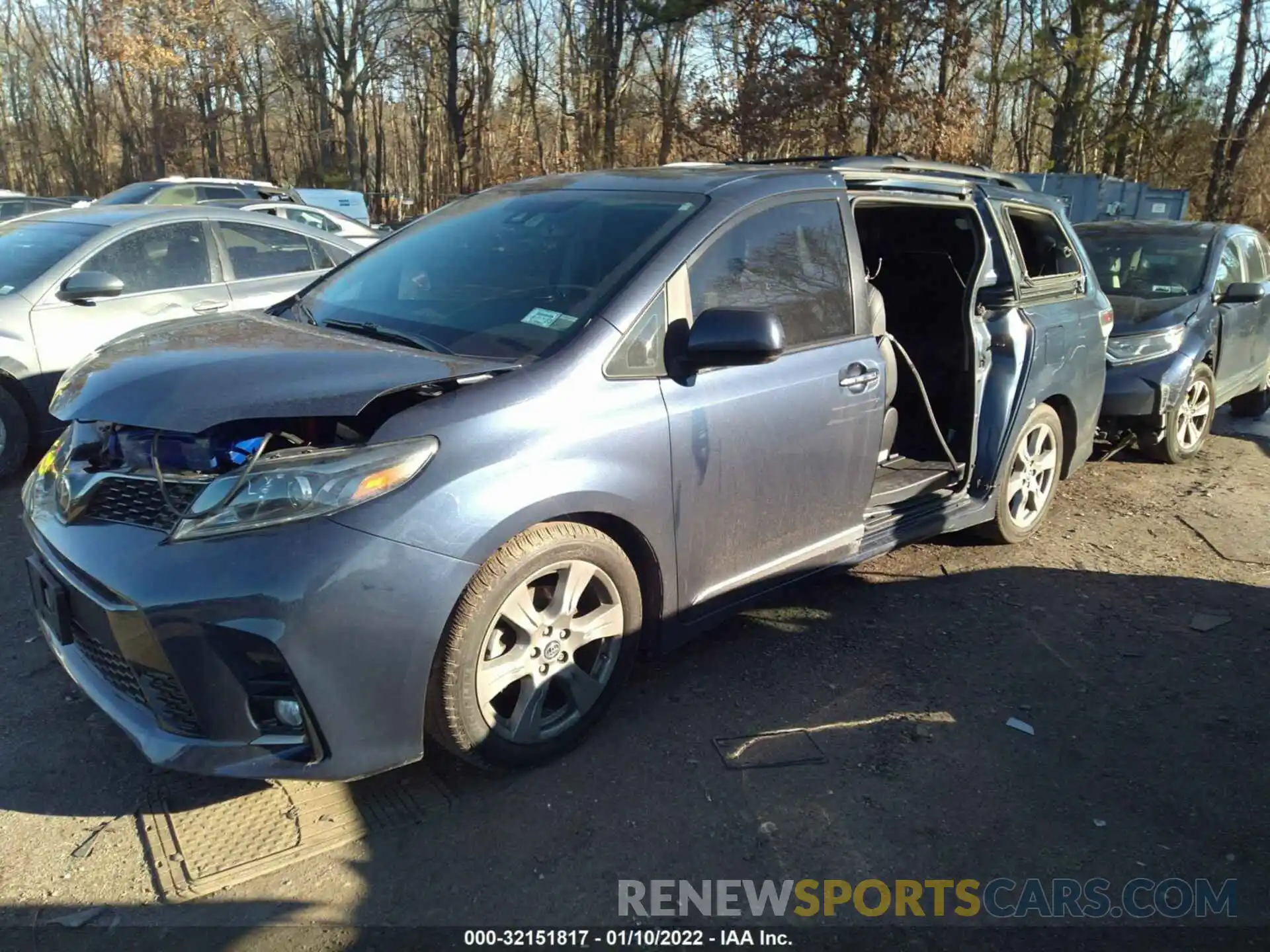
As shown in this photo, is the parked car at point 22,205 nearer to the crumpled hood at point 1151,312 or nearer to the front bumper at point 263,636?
the crumpled hood at point 1151,312


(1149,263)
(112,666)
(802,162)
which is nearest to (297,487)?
(112,666)

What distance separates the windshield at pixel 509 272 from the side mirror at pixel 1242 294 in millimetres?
5540

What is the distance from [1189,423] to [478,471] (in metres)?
6.42

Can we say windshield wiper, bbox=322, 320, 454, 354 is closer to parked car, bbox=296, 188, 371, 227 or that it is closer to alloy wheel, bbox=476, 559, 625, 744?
alloy wheel, bbox=476, 559, 625, 744

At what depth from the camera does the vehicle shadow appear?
2.62m

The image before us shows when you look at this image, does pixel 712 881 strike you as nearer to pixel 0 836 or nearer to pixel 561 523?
pixel 561 523

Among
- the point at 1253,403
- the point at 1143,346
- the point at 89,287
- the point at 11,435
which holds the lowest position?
the point at 1253,403

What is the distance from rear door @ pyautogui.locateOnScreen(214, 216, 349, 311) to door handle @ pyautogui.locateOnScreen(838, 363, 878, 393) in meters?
4.36

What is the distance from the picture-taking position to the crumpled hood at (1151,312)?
687 centimetres

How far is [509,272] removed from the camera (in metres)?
3.53

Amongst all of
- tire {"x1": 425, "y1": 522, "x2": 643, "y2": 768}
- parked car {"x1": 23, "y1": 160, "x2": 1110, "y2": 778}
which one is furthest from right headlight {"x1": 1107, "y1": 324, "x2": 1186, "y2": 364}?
tire {"x1": 425, "y1": 522, "x2": 643, "y2": 768}

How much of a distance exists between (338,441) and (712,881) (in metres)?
1.63

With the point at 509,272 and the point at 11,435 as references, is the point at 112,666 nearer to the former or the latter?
the point at 509,272

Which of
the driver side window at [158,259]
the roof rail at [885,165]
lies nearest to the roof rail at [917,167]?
the roof rail at [885,165]
